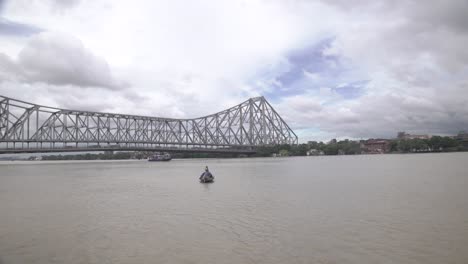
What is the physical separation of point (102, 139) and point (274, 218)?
96.0 metres

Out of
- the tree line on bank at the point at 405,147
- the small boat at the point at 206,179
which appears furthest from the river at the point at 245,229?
the tree line on bank at the point at 405,147

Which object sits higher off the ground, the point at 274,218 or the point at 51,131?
the point at 51,131

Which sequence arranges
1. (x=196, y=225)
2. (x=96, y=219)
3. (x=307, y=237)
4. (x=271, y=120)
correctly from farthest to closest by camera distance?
(x=271, y=120) → (x=96, y=219) → (x=196, y=225) → (x=307, y=237)

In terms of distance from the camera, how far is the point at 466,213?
1330 centimetres

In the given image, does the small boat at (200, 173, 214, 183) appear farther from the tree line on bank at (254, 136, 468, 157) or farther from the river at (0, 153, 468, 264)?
the tree line on bank at (254, 136, 468, 157)

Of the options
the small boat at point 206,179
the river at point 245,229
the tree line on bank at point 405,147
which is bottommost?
the river at point 245,229

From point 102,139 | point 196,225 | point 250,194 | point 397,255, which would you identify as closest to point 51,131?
point 102,139

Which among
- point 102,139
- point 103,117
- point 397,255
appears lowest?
point 397,255

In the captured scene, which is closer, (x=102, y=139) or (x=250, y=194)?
(x=250, y=194)

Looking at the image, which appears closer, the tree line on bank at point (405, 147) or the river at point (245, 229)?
the river at point (245, 229)

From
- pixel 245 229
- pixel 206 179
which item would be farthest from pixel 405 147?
pixel 245 229

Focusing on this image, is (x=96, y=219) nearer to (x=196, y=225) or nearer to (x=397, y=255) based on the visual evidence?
(x=196, y=225)

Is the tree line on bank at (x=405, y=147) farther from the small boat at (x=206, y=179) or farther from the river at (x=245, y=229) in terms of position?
the river at (x=245, y=229)

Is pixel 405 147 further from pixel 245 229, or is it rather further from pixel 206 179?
pixel 245 229
